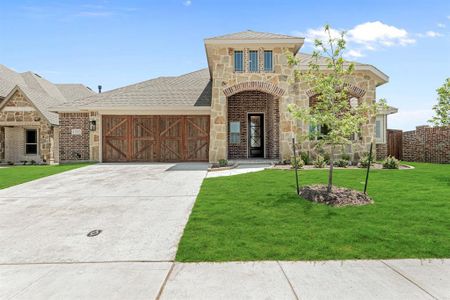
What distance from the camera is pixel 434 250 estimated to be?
403 cm

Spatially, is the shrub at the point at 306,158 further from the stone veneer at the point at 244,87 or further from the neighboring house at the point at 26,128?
the neighboring house at the point at 26,128

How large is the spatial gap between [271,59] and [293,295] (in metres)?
13.4

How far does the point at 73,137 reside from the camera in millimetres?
18078

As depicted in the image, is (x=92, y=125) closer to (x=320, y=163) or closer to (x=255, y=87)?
(x=255, y=87)

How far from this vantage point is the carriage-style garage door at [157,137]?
17.1m

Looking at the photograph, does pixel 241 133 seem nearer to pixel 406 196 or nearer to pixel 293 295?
pixel 406 196

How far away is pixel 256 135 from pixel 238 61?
18.7 ft

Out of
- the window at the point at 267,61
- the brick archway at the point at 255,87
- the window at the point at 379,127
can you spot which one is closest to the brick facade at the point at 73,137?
the brick archway at the point at 255,87

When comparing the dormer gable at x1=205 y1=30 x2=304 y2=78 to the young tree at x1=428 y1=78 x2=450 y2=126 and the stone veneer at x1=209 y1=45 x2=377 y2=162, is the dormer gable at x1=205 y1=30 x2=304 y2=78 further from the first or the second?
the young tree at x1=428 y1=78 x2=450 y2=126

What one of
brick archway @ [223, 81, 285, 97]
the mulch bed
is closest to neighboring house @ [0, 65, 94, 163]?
brick archway @ [223, 81, 285, 97]

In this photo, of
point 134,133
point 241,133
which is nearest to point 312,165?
point 241,133

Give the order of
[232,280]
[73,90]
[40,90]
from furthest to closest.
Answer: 1. [73,90]
2. [40,90]
3. [232,280]

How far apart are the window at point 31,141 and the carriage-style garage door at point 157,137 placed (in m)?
6.08

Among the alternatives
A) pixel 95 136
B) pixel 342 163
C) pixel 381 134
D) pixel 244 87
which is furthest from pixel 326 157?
pixel 95 136
